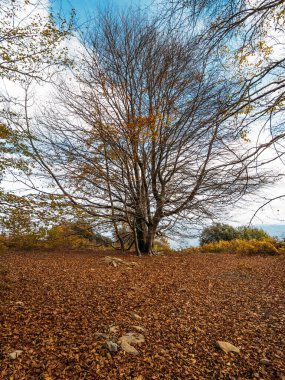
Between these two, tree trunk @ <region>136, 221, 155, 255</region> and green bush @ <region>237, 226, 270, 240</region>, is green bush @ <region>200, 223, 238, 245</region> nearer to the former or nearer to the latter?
green bush @ <region>237, 226, 270, 240</region>

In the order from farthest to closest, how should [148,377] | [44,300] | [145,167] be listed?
[145,167]
[44,300]
[148,377]

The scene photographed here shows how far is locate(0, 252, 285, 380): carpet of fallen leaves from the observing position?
2006mm

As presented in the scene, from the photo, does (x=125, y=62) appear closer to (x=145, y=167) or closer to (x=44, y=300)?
(x=145, y=167)

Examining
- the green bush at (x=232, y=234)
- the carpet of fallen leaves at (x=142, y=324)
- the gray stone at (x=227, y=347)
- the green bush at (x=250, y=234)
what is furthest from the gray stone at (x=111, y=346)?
the green bush at (x=250, y=234)

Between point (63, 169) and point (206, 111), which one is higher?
point (206, 111)

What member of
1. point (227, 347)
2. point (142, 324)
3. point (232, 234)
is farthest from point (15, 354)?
point (232, 234)

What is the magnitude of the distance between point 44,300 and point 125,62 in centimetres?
648

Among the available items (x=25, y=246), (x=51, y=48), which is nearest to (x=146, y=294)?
(x=51, y=48)

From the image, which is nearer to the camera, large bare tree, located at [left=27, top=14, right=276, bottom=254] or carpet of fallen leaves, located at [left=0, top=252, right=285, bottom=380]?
carpet of fallen leaves, located at [left=0, top=252, right=285, bottom=380]

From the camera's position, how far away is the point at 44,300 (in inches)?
127

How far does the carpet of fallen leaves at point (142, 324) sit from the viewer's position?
201cm

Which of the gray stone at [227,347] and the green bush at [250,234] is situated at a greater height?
the green bush at [250,234]

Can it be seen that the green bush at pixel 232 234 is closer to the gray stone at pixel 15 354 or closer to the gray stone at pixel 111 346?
the gray stone at pixel 111 346

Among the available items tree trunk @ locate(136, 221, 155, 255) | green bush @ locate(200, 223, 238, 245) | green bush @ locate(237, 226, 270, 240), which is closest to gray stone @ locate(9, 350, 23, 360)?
tree trunk @ locate(136, 221, 155, 255)
